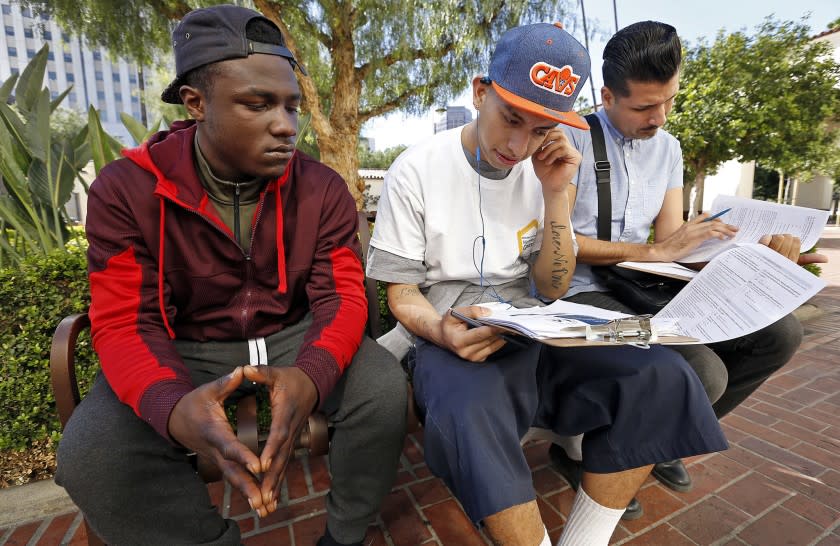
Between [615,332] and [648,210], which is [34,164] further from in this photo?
[648,210]

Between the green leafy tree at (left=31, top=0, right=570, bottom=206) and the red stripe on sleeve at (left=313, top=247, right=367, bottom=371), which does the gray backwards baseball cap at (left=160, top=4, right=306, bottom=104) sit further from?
the green leafy tree at (left=31, top=0, right=570, bottom=206)

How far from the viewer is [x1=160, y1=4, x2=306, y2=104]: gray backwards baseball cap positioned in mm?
1390

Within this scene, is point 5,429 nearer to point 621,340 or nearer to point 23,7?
point 621,340

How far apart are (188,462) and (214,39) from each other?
1282 millimetres

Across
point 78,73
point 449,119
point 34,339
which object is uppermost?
point 78,73

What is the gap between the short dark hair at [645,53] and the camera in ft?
6.23

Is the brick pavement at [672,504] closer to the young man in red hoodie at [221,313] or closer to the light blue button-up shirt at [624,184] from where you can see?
the young man in red hoodie at [221,313]

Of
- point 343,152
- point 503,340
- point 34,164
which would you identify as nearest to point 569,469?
point 503,340

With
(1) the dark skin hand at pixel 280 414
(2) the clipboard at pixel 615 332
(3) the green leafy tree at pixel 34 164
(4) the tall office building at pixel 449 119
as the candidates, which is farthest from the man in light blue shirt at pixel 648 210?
(4) the tall office building at pixel 449 119

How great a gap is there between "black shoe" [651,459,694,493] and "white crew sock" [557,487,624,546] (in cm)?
75

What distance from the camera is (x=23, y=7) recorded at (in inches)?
281

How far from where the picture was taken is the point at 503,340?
4.40ft

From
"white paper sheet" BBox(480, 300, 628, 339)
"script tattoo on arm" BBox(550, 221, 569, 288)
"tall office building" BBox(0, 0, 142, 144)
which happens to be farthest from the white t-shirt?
"tall office building" BBox(0, 0, 142, 144)

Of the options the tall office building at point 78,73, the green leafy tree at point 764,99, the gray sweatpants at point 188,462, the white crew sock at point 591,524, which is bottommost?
the white crew sock at point 591,524
